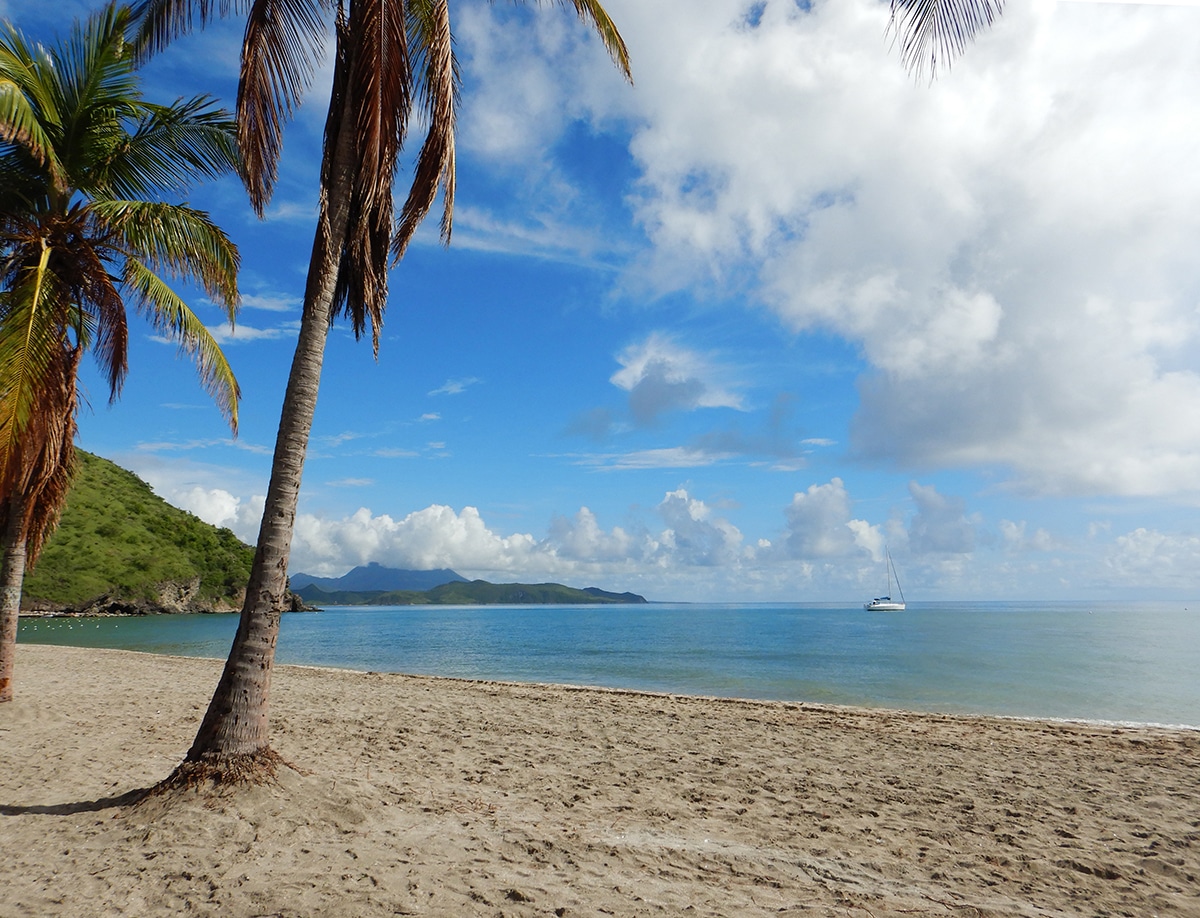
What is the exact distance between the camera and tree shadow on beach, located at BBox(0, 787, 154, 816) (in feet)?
19.5

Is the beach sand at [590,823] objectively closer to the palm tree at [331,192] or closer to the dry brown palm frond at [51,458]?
the palm tree at [331,192]

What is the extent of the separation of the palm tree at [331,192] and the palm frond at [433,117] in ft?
0.04

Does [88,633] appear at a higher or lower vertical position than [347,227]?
lower

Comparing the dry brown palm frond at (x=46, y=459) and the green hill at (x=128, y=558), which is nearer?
the dry brown palm frond at (x=46, y=459)

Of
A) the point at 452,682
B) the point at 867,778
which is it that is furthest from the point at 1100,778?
the point at 452,682

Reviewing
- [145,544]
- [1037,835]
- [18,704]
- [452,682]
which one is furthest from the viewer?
[145,544]

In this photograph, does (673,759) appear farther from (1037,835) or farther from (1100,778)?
(1100,778)

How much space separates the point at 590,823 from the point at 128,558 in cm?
10054

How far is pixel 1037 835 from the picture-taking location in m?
6.63

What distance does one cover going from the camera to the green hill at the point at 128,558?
Answer: 7838 centimetres

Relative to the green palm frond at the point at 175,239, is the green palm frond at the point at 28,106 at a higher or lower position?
higher

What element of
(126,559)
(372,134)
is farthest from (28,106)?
(126,559)

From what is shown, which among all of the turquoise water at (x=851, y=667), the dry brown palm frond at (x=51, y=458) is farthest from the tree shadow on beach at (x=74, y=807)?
the turquoise water at (x=851, y=667)

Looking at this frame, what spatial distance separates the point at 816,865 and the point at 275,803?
454 cm
